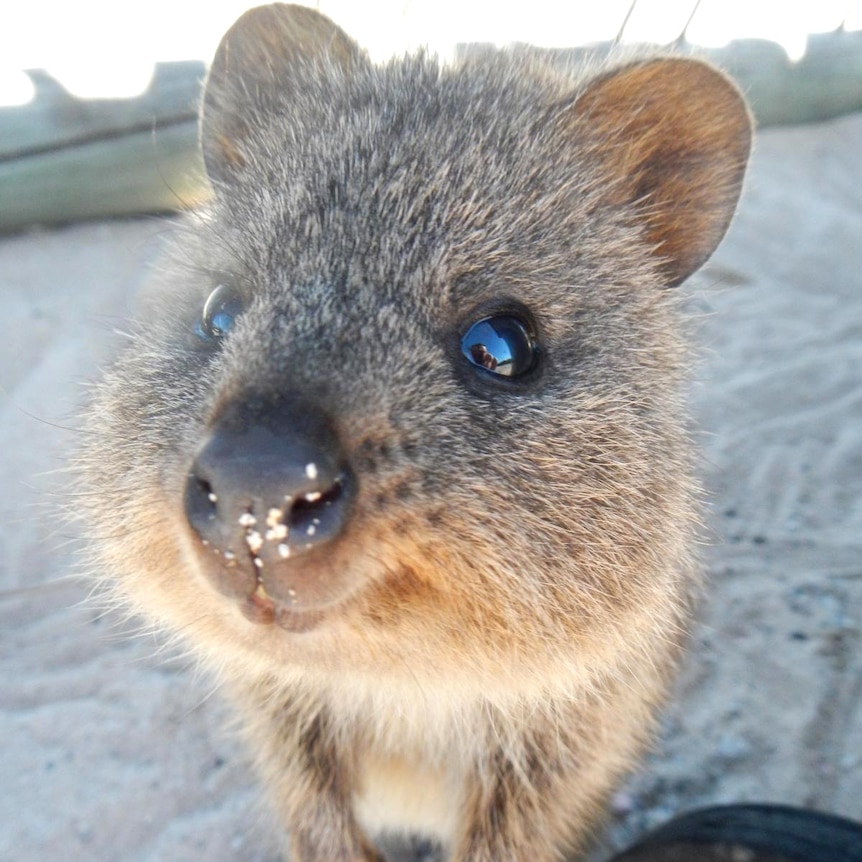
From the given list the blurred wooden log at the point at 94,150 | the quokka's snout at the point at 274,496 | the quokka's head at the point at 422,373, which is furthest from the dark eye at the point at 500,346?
the blurred wooden log at the point at 94,150

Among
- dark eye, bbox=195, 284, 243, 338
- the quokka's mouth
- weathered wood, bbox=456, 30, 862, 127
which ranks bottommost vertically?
the quokka's mouth

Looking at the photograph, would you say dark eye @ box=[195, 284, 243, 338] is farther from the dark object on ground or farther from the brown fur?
the dark object on ground

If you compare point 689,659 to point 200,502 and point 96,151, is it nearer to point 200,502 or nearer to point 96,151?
point 200,502

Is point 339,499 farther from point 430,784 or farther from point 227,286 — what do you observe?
point 430,784

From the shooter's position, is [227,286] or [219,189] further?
[219,189]

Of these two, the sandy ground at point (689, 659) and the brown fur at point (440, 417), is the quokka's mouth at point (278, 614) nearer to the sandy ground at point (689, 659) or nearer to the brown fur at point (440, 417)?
the brown fur at point (440, 417)

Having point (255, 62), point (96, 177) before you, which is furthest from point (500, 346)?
point (96, 177)

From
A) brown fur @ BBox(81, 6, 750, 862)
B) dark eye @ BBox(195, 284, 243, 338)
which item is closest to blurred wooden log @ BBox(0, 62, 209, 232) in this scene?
brown fur @ BBox(81, 6, 750, 862)

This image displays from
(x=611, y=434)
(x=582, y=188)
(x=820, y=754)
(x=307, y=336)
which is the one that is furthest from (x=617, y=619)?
(x=820, y=754)
